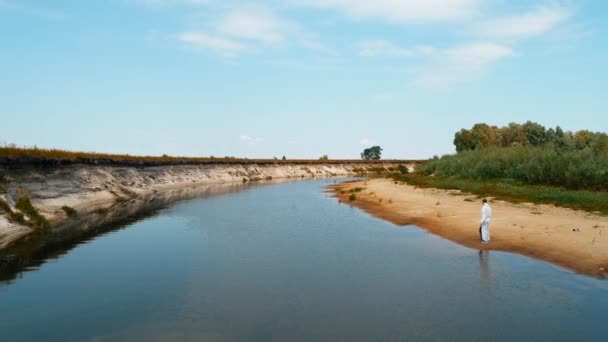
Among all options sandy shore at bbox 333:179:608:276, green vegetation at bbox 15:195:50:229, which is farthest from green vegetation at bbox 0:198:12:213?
sandy shore at bbox 333:179:608:276

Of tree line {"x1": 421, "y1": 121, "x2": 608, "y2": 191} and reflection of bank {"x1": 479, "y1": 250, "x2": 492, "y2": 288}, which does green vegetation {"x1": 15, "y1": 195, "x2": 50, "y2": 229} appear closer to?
reflection of bank {"x1": 479, "y1": 250, "x2": 492, "y2": 288}

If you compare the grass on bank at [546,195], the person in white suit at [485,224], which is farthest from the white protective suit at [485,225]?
the grass on bank at [546,195]

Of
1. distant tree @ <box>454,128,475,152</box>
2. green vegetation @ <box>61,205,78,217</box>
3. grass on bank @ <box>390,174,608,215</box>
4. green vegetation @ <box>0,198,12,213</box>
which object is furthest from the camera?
distant tree @ <box>454,128,475,152</box>

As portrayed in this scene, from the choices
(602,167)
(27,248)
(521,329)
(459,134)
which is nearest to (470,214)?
(602,167)

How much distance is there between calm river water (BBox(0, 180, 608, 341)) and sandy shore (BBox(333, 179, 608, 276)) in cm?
129

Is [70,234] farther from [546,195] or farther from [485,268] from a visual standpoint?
[546,195]

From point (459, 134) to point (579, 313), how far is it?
5711 inches

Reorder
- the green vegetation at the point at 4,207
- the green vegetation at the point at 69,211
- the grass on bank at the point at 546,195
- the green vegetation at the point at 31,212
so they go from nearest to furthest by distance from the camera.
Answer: the green vegetation at the point at 4,207
the green vegetation at the point at 31,212
the grass on bank at the point at 546,195
the green vegetation at the point at 69,211

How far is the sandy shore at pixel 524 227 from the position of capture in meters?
16.9

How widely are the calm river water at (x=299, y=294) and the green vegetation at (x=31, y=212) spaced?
7434 millimetres

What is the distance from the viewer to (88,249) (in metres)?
21.1

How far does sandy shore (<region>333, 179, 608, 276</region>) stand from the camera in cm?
1692

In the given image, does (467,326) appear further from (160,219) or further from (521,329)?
(160,219)

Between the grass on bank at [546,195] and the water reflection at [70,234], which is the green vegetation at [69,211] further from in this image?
the grass on bank at [546,195]
